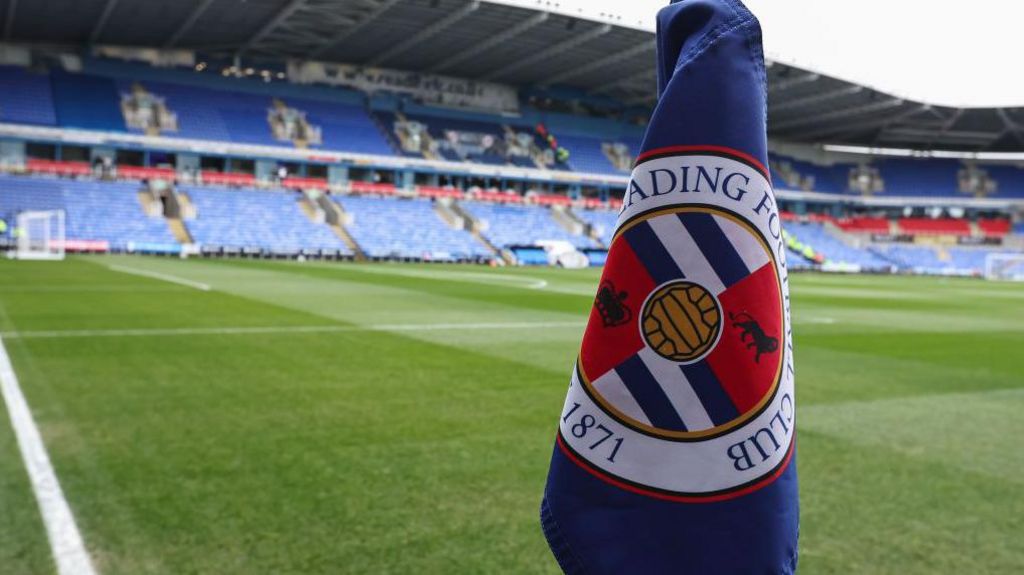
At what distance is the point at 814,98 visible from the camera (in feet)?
163

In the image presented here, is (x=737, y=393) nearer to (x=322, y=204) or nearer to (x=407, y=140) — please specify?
(x=322, y=204)

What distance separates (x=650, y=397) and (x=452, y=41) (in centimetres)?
4366

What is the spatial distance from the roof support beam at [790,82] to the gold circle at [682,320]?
155ft

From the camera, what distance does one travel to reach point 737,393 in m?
1.28

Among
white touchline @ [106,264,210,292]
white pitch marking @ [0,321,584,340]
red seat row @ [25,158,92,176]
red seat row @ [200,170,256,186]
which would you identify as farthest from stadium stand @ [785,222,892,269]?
white pitch marking @ [0,321,584,340]

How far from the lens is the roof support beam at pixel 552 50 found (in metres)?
39.6

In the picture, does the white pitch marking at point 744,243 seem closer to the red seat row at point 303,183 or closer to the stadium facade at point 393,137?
the stadium facade at point 393,137

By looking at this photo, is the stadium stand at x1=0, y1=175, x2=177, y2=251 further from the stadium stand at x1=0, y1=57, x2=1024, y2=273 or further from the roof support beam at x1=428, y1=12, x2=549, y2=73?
the roof support beam at x1=428, y1=12, x2=549, y2=73

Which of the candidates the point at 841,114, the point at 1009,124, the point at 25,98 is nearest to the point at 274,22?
the point at 25,98

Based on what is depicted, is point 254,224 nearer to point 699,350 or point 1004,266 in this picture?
point 699,350

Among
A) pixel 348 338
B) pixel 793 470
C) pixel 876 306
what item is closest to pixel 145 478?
pixel 793 470

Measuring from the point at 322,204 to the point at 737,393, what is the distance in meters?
46.7

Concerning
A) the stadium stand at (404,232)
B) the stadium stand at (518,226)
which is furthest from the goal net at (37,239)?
the stadium stand at (518,226)

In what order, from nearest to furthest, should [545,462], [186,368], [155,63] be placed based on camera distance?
[545,462], [186,368], [155,63]
